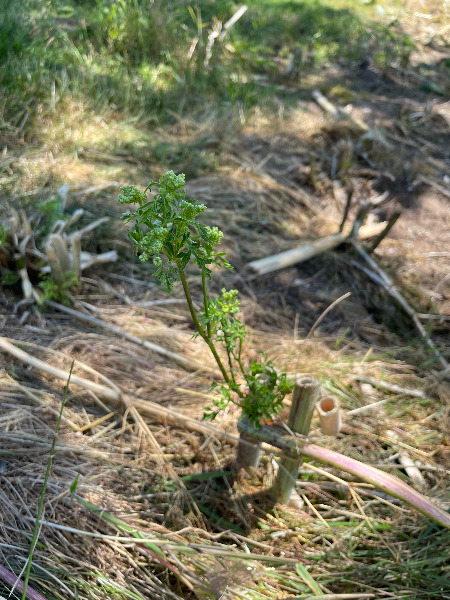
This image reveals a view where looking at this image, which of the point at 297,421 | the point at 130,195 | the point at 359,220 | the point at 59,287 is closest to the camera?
the point at 130,195

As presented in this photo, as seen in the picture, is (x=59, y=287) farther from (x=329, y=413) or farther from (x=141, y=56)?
(x=141, y=56)

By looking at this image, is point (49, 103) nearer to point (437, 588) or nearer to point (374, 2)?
point (437, 588)

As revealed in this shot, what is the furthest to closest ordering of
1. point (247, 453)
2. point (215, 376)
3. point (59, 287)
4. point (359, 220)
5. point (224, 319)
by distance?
point (359, 220)
point (59, 287)
point (215, 376)
point (247, 453)
point (224, 319)

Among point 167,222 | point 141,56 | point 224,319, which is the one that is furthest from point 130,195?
point 141,56

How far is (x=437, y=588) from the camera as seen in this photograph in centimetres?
160

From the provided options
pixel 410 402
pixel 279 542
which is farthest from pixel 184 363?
pixel 410 402

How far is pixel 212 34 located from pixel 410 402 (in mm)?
4908

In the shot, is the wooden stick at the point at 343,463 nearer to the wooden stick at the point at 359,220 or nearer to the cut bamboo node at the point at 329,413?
the cut bamboo node at the point at 329,413

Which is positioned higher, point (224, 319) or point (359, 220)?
point (224, 319)

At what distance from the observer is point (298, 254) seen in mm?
3365

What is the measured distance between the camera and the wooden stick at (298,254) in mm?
3186

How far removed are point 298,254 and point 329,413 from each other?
5.44 feet

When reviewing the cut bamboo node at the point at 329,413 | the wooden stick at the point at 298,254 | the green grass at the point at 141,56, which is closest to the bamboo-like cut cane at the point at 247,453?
the cut bamboo node at the point at 329,413

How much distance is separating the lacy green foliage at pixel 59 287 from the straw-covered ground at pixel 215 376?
0.08m
